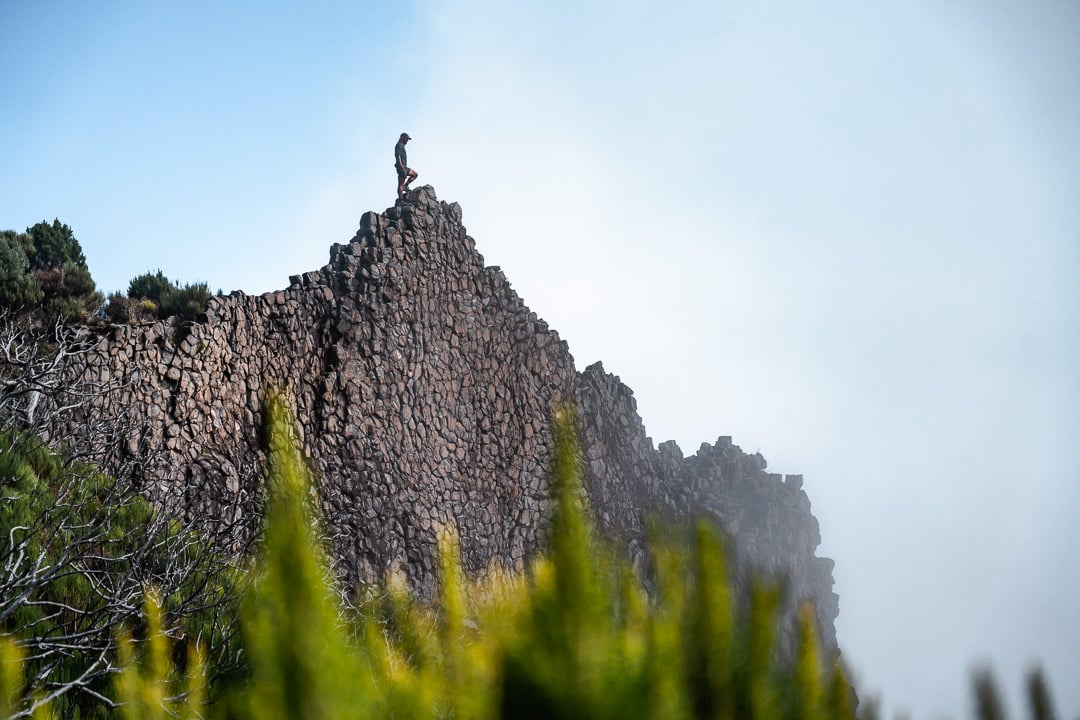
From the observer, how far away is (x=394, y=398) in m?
11.8

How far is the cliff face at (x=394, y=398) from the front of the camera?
952cm

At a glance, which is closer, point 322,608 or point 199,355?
point 322,608

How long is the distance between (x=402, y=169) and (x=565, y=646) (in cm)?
1419

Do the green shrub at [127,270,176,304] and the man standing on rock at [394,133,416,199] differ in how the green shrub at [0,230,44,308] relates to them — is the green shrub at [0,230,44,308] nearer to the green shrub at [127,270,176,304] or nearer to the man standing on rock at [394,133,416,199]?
the green shrub at [127,270,176,304]

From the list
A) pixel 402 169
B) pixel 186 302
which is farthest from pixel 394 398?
pixel 402 169

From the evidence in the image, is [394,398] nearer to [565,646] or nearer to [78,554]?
[78,554]

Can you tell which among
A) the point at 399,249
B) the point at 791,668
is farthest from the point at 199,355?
the point at 791,668

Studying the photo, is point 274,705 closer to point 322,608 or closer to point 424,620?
point 322,608

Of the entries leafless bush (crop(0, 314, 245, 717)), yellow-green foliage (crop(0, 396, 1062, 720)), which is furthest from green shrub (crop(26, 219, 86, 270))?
yellow-green foliage (crop(0, 396, 1062, 720))

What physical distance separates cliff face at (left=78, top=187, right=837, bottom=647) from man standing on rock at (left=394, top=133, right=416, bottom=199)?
1.85 feet

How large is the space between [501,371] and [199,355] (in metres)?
5.14

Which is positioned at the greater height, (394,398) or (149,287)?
(149,287)

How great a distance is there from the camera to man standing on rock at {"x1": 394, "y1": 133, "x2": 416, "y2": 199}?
45.5ft

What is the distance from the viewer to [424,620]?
1.19m
